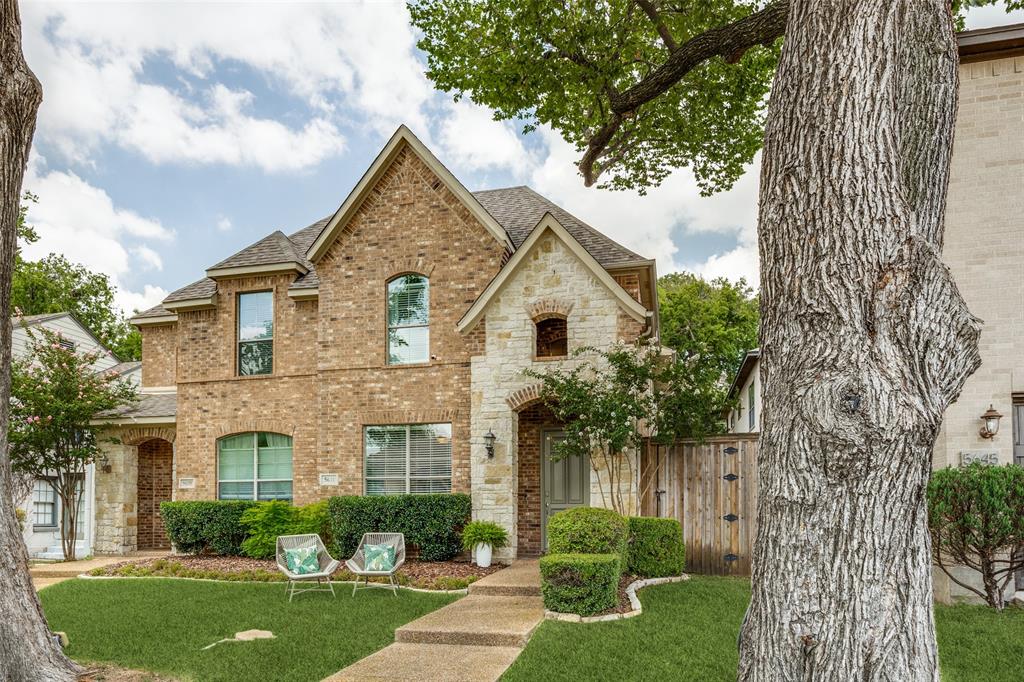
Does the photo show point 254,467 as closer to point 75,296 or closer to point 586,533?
point 586,533

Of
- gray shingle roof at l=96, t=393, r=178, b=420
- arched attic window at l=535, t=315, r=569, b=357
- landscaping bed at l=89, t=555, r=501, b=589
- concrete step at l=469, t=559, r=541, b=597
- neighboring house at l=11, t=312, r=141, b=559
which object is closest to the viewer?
concrete step at l=469, t=559, r=541, b=597

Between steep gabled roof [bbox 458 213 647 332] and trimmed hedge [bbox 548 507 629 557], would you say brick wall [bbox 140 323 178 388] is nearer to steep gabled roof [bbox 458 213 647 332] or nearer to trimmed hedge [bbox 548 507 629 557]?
steep gabled roof [bbox 458 213 647 332]

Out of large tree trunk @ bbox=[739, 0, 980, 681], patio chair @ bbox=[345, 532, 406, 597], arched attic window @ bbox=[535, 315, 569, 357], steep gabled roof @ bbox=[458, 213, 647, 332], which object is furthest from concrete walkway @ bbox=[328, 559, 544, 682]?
arched attic window @ bbox=[535, 315, 569, 357]

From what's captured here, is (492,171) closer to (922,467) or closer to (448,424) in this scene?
(448,424)

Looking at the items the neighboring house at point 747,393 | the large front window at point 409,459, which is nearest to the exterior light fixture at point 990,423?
the large front window at point 409,459

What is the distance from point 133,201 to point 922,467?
1252 inches

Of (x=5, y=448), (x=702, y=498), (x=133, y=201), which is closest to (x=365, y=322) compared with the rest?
(x=702, y=498)

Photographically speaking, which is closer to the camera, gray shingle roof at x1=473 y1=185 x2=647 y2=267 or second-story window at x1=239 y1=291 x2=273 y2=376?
gray shingle roof at x1=473 y1=185 x2=647 y2=267

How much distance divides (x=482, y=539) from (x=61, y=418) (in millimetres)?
10324

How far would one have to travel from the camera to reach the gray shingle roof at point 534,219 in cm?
1473

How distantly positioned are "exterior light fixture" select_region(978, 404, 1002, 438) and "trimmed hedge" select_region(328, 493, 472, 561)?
8.45 metres

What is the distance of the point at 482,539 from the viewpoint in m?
13.2

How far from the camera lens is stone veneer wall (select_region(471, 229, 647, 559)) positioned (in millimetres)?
13508

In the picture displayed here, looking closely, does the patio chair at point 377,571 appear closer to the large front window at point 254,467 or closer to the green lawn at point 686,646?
the green lawn at point 686,646
